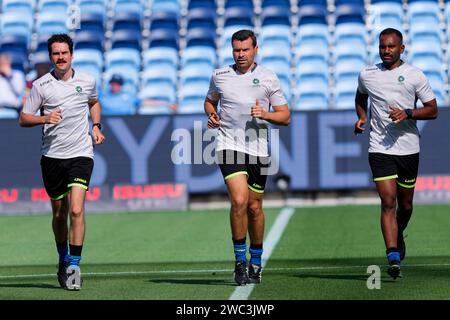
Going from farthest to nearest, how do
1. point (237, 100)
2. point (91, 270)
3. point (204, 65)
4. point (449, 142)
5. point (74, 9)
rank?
point (74, 9) < point (204, 65) < point (449, 142) < point (91, 270) < point (237, 100)

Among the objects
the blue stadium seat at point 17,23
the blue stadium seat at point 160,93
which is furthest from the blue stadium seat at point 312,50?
the blue stadium seat at point 17,23

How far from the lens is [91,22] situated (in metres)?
26.5

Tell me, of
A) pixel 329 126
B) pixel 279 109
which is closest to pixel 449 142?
pixel 329 126

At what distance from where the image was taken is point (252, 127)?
11.2 meters

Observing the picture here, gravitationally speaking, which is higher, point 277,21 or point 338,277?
point 277,21

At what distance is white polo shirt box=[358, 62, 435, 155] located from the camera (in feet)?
37.1

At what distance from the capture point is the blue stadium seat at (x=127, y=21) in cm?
2634

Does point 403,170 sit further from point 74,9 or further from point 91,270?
point 74,9

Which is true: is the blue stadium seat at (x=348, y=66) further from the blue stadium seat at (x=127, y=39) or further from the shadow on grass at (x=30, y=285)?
the shadow on grass at (x=30, y=285)

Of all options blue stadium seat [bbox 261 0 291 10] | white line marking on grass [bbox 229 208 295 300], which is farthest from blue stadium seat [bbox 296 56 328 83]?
white line marking on grass [bbox 229 208 295 300]

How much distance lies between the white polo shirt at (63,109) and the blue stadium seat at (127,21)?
15066mm

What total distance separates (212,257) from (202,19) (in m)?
12.8

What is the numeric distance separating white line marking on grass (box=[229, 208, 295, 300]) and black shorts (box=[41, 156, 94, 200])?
1745mm

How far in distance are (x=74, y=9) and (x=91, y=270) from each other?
14.6 m
